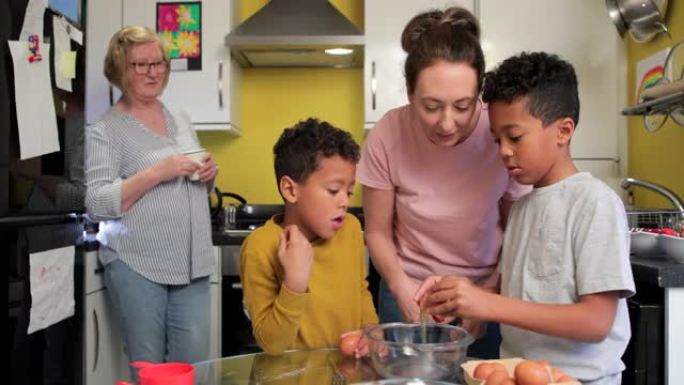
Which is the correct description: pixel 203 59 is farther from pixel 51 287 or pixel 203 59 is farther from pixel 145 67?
pixel 51 287

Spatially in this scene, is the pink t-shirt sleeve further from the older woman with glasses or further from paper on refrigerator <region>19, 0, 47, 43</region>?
paper on refrigerator <region>19, 0, 47, 43</region>

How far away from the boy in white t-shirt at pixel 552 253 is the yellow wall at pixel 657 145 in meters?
1.34

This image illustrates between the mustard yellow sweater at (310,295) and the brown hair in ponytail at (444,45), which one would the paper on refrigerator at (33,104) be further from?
the brown hair in ponytail at (444,45)

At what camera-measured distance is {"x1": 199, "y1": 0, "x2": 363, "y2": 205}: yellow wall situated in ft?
9.77

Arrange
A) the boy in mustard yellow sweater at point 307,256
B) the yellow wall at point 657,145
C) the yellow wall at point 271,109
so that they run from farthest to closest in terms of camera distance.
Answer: the yellow wall at point 271,109 < the yellow wall at point 657,145 < the boy in mustard yellow sweater at point 307,256

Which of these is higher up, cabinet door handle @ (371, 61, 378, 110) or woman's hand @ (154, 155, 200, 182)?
cabinet door handle @ (371, 61, 378, 110)

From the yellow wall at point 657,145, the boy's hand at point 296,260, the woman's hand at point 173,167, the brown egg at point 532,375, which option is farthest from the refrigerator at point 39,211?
the yellow wall at point 657,145

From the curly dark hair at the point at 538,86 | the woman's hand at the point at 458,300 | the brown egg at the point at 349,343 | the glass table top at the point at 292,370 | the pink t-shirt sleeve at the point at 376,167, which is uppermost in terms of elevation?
the curly dark hair at the point at 538,86

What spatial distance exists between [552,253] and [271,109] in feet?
7.04

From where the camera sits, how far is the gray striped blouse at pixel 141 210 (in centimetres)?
187

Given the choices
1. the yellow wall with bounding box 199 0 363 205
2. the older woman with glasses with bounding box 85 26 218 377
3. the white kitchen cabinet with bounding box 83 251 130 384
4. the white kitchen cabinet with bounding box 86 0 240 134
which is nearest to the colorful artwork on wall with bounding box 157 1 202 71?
the white kitchen cabinet with bounding box 86 0 240 134

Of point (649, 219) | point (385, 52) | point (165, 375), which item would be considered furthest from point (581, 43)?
point (165, 375)

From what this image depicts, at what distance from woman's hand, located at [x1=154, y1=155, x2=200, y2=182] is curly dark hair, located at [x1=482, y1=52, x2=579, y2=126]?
1068mm

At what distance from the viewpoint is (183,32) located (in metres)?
2.66
